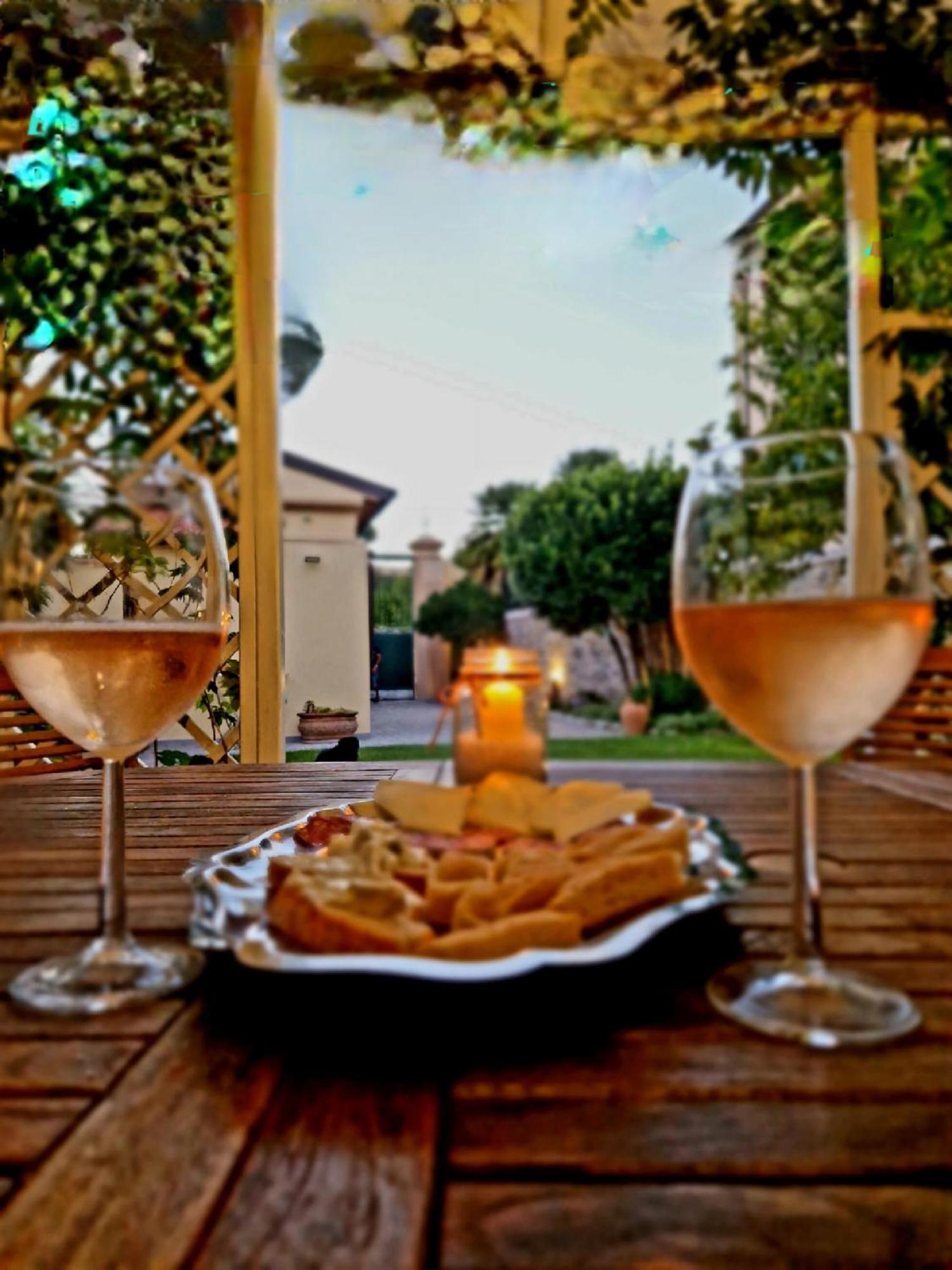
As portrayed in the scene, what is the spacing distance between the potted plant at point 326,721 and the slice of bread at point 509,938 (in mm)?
242

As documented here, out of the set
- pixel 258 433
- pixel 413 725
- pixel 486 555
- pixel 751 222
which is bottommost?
pixel 413 725

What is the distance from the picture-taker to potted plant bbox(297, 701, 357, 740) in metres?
0.52

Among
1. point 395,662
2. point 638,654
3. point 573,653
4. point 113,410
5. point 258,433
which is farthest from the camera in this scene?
point 113,410

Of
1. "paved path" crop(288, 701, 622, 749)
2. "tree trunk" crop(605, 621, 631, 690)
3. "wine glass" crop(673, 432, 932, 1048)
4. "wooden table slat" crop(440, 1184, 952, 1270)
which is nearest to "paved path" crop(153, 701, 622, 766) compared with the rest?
"paved path" crop(288, 701, 622, 749)

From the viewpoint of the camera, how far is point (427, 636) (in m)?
0.53

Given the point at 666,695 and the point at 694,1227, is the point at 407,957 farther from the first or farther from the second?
the point at 666,695

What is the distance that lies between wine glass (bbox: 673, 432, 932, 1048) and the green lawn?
0.04m

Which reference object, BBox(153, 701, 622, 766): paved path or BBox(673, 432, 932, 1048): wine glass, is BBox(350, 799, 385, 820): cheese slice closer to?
BBox(153, 701, 622, 766): paved path

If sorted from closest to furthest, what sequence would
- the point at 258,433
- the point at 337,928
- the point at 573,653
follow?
the point at 337,928 < the point at 573,653 < the point at 258,433

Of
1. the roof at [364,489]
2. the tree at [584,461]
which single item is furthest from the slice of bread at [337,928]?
the tree at [584,461]

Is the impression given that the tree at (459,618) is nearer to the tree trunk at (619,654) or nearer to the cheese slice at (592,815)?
the cheese slice at (592,815)

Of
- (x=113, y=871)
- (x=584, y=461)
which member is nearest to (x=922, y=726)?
(x=113, y=871)

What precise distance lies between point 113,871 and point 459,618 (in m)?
0.25

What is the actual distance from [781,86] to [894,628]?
2209mm
